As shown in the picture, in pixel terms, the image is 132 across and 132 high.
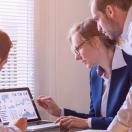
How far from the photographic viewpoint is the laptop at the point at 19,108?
6.72 feet

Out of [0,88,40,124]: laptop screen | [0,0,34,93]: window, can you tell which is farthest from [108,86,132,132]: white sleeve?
[0,0,34,93]: window

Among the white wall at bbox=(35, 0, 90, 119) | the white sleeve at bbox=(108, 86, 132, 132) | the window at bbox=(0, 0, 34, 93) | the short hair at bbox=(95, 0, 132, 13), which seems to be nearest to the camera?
the white sleeve at bbox=(108, 86, 132, 132)

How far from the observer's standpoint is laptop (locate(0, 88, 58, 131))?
2.05 m

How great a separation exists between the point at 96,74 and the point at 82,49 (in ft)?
0.73

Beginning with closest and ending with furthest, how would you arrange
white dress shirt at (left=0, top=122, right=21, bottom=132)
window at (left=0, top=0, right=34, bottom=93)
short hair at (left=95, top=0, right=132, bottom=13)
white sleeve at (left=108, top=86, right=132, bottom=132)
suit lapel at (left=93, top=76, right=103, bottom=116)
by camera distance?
white sleeve at (left=108, top=86, right=132, bottom=132), white dress shirt at (left=0, top=122, right=21, bottom=132), short hair at (left=95, top=0, right=132, bottom=13), suit lapel at (left=93, top=76, right=103, bottom=116), window at (left=0, top=0, right=34, bottom=93)

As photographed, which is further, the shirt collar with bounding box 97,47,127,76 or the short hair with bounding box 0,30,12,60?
the shirt collar with bounding box 97,47,127,76

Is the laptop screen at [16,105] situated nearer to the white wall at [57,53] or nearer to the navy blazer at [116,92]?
the white wall at [57,53]

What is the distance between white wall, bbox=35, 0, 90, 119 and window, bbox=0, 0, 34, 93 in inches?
1.9

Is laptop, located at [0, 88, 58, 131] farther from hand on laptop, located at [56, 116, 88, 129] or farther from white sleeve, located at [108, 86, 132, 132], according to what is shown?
white sleeve, located at [108, 86, 132, 132]

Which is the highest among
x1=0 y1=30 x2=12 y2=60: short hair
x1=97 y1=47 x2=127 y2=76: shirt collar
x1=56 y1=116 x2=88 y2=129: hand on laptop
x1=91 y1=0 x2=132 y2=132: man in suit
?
x1=91 y1=0 x2=132 y2=132: man in suit

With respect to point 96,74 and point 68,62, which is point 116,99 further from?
point 68,62

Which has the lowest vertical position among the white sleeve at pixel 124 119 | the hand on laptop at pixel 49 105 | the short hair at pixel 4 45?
the hand on laptop at pixel 49 105

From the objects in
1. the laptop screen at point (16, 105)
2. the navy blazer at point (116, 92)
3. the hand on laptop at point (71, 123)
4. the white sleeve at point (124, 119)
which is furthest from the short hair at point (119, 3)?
the laptop screen at point (16, 105)

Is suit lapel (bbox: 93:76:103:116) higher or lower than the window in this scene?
lower
